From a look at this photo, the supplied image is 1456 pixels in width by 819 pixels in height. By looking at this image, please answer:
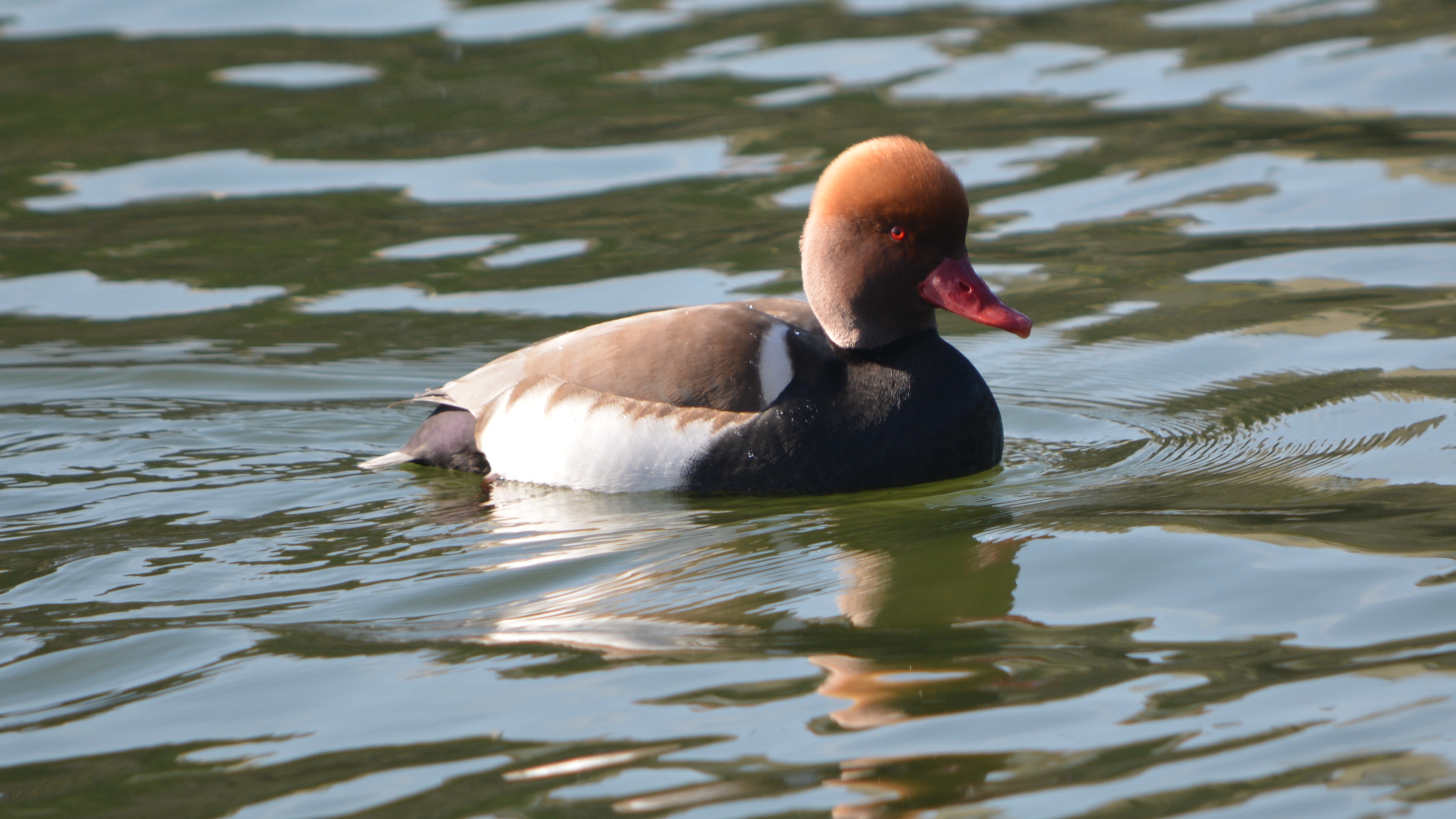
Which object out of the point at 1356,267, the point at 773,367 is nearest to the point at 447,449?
the point at 773,367

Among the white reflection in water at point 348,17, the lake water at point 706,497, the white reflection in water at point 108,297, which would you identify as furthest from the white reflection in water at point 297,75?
the white reflection in water at point 108,297

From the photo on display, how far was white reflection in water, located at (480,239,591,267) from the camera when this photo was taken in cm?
842

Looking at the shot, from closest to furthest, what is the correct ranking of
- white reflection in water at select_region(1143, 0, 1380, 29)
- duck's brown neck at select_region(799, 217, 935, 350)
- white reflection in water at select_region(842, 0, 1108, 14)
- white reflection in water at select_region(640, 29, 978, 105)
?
duck's brown neck at select_region(799, 217, 935, 350) < white reflection in water at select_region(640, 29, 978, 105) < white reflection in water at select_region(1143, 0, 1380, 29) < white reflection in water at select_region(842, 0, 1108, 14)

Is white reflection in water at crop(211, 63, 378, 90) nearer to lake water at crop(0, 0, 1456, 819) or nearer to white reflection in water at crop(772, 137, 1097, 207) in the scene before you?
lake water at crop(0, 0, 1456, 819)

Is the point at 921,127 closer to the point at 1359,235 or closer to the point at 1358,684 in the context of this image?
the point at 1359,235

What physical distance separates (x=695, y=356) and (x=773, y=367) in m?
0.26

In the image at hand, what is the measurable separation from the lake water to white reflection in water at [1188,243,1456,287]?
3 cm

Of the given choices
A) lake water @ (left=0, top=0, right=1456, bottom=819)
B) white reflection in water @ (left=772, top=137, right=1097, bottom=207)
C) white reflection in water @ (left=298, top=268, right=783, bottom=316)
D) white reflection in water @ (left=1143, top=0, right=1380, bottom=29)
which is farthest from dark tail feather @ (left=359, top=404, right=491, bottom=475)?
white reflection in water @ (left=1143, top=0, right=1380, bottom=29)

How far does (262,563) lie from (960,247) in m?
2.46

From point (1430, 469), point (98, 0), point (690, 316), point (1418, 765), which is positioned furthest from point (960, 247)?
point (98, 0)

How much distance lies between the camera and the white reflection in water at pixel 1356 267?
23.8ft

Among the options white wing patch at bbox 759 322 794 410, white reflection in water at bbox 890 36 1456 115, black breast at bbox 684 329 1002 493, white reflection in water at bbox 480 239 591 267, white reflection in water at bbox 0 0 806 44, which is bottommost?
black breast at bbox 684 329 1002 493

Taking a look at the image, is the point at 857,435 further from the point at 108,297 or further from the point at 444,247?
the point at 108,297

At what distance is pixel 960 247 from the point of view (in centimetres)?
531
